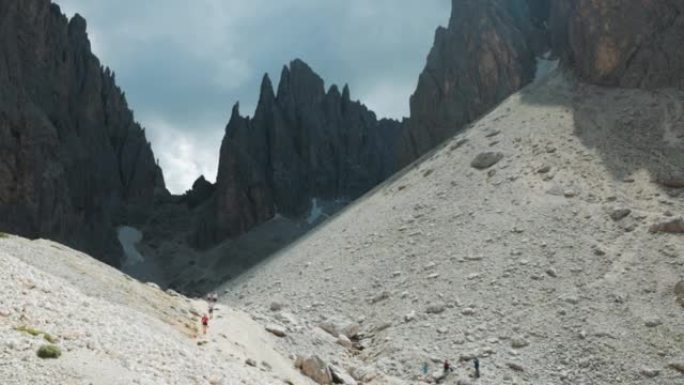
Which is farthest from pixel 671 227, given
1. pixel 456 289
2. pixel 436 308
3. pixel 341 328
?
pixel 341 328

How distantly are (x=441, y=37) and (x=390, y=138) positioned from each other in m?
56.8

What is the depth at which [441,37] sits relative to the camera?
10331 centimetres

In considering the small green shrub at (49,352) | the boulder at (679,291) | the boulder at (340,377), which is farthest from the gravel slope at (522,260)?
the small green shrub at (49,352)

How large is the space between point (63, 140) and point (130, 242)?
21.3 meters

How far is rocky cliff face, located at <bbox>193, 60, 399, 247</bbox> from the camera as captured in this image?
12762 cm

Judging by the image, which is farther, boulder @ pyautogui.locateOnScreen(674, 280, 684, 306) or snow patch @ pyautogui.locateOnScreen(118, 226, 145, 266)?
snow patch @ pyautogui.locateOnScreen(118, 226, 145, 266)

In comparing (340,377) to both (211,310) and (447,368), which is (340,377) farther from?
(211,310)

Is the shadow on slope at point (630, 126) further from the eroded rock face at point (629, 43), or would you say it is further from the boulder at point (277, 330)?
the boulder at point (277, 330)

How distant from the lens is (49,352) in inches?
780

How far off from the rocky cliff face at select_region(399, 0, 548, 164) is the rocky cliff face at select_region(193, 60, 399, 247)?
34.2 meters

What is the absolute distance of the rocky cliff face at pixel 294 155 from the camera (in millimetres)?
127625

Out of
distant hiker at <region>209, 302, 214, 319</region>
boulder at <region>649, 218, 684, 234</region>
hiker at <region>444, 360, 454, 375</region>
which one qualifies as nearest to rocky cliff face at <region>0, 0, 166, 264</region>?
distant hiker at <region>209, 302, 214, 319</region>

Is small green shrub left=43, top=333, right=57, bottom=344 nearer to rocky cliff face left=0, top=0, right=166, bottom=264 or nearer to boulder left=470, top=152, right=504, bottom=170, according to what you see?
boulder left=470, top=152, right=504, bottom=170

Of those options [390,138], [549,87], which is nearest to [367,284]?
[549,87]
